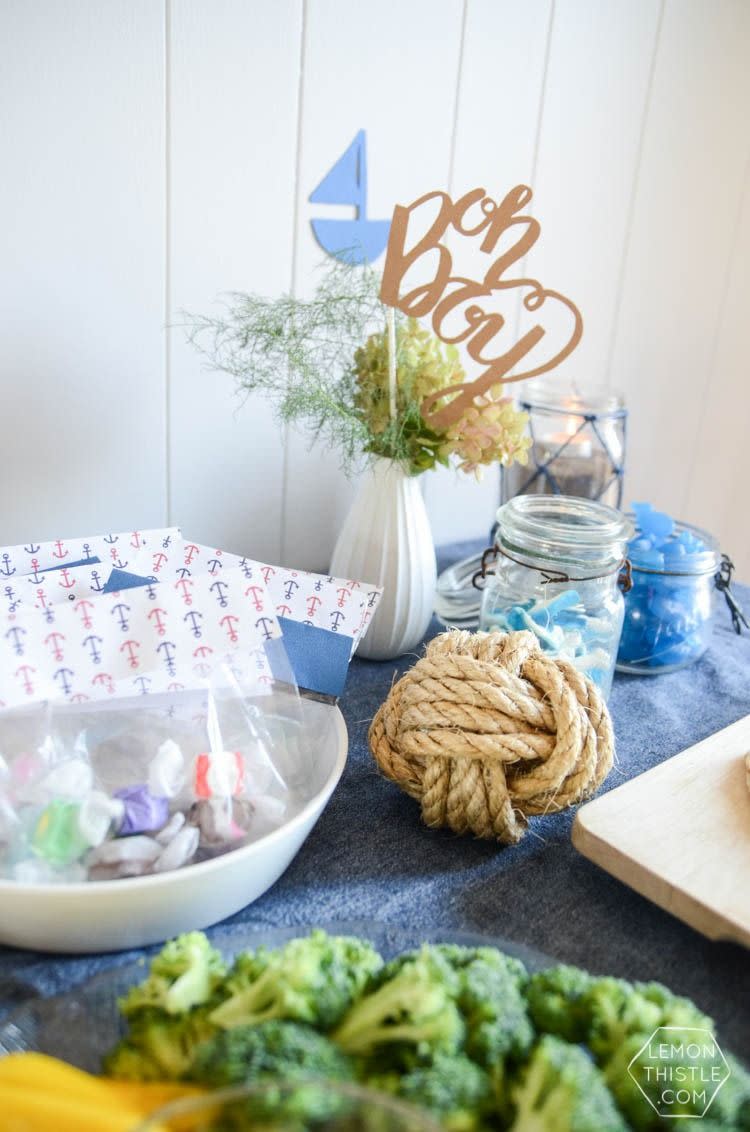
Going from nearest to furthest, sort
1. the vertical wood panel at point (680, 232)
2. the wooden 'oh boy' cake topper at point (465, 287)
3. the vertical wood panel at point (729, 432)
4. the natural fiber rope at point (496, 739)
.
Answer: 1. the natural fiber rope at point (496, 739)
2. the wooden 'oh boy' cake topper at point (465, 287)
3. the vertical wood panel at point (680, 232)
4. the vertical wood panel at point (729, 432)

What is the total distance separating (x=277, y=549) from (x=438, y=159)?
513 millimetres

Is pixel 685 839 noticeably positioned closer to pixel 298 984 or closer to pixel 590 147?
pixel 298 984

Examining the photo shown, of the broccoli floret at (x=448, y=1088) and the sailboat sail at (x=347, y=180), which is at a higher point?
the sailboat sail at (x=347, y=180)

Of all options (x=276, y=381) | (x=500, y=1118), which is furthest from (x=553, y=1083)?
(x=276, y=381)

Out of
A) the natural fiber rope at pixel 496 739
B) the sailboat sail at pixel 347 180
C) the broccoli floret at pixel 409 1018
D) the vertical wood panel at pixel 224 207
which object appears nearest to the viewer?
the broccoli floret at pixel 409 1018

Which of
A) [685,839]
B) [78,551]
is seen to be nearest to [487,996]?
[685,839]

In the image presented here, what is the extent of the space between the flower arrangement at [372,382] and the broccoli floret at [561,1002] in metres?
0.48

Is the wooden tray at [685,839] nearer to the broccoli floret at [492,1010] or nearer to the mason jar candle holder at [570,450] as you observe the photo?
the broccoli floret at [492,1010]

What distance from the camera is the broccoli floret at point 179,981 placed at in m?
0.44

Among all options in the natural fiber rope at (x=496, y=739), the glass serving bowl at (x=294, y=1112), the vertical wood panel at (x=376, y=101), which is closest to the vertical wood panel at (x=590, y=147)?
the vertical wood panel at (x=376, y=101)

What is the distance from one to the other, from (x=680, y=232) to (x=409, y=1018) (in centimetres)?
130

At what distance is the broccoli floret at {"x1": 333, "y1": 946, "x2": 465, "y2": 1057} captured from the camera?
0.41 metres

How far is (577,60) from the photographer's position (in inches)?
45.2

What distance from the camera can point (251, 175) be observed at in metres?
0.95
